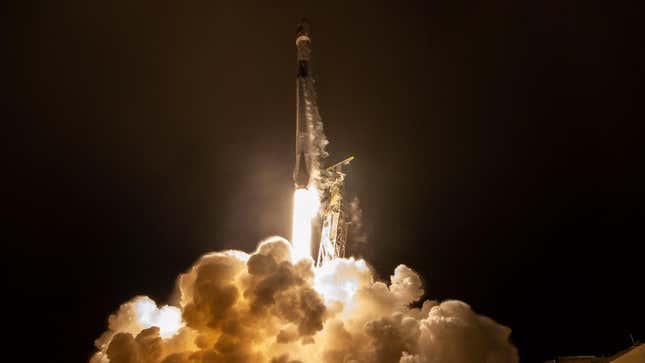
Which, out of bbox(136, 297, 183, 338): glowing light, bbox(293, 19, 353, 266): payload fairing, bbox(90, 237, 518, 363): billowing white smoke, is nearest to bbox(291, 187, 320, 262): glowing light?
bbox(293, 19, 353, 266): payload fairing

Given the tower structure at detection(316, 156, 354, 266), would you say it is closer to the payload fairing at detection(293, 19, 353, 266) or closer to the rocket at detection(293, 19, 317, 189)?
the payload fairing at detection(293, 19, 353, 266)

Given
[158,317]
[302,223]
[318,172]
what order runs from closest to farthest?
[158,317] → [302,223] → [318,172]

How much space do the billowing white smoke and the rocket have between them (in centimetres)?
701

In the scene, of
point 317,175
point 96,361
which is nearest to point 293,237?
point 317,175

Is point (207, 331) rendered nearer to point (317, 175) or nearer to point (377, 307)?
point (377, 307)

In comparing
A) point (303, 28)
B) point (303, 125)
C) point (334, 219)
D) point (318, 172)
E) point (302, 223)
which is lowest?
point (302, 223)

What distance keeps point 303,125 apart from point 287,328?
14.1 m

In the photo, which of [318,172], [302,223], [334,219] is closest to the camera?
[302,223]

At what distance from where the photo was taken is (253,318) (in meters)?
24.6

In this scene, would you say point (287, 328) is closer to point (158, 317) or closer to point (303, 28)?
point (158, 317)

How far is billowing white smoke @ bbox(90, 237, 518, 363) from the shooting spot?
79.3ft

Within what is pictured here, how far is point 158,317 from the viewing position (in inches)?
1158

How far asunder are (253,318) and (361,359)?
545cm

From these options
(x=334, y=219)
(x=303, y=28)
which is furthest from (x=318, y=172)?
(x=303, y=28)
